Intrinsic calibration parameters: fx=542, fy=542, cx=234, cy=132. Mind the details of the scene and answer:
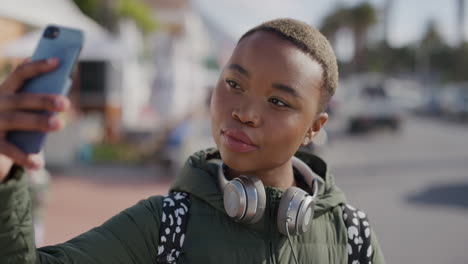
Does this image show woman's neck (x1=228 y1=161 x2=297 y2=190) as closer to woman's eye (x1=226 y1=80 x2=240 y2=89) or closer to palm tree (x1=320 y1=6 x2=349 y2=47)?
woman's eye (x1=226 y1=80 x2=240 y2=89)

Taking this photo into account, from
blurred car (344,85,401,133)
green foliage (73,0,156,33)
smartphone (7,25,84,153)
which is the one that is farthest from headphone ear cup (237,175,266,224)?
green foliage (73,0,156,33)

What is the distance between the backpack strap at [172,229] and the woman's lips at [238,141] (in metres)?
0.21

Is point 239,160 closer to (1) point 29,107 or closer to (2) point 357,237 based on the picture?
(2) point 357,237

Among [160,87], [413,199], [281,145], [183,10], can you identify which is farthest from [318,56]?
[183,10]

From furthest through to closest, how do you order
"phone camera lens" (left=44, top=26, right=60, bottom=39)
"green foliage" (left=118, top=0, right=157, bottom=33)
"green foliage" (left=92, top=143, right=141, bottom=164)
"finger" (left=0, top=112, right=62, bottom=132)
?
"green foliage" (left=118, top=0, right=157, bottom=33) < "green foliage" (left=92, top=143, right=141, bottom=164) < "phone camera lens" (left=44, top=26, right=60, bottom=39) < "finger" (left=0, top=112, right=62, bottom=132)

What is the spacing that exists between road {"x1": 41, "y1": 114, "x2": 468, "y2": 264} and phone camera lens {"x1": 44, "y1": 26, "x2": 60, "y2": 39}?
15.6 ft

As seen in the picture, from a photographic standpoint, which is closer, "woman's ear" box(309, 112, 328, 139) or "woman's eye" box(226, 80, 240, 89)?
"woman's eye" box(226, 80, 240, 89)

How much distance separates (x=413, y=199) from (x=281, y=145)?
757 cm

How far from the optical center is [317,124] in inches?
64.2

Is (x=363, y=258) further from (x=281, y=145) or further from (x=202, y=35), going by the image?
(x=202, y=35)

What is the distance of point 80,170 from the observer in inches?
414

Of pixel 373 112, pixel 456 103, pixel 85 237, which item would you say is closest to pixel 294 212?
pixel 85 237

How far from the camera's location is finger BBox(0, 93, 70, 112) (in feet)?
3.26

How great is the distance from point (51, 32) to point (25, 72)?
5.8 inches
